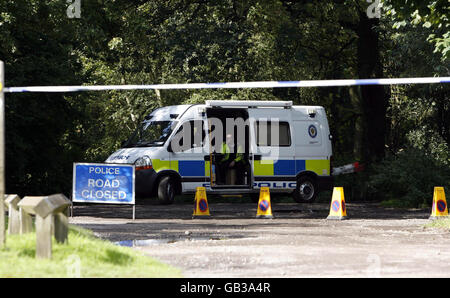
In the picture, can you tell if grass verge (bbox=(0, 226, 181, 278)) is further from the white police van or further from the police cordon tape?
the white police van

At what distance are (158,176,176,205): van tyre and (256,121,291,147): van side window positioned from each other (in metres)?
2.62

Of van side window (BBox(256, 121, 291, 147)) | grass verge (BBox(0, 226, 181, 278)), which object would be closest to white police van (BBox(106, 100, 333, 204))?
van side window (BBox(256, 121, 291, 147))

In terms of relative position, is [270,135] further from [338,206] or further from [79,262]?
[79,262]

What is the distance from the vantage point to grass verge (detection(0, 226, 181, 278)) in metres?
8.91

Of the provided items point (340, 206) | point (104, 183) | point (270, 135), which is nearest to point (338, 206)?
point (340, 206)

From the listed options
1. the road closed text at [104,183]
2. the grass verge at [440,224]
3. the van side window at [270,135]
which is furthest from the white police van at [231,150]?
the grass verge at [440,224]

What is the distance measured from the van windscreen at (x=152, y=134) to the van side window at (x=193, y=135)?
12.3 inches

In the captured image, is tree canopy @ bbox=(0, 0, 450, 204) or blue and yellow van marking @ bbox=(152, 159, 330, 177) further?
blue and yellow van marking @ bbox=(152, 159, 330, 177)

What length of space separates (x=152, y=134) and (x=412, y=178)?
273 inches

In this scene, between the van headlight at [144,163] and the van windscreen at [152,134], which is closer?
the van headlight at [144,163]

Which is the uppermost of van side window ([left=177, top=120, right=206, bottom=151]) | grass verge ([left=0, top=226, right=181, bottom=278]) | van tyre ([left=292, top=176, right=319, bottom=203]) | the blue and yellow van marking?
van side window ([left=177, top=120, right=206, bottom=151])

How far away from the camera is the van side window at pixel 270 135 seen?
24.6m

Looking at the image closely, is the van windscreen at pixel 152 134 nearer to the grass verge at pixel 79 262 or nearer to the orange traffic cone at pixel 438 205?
the orange traffic cone at pixel 438 205
